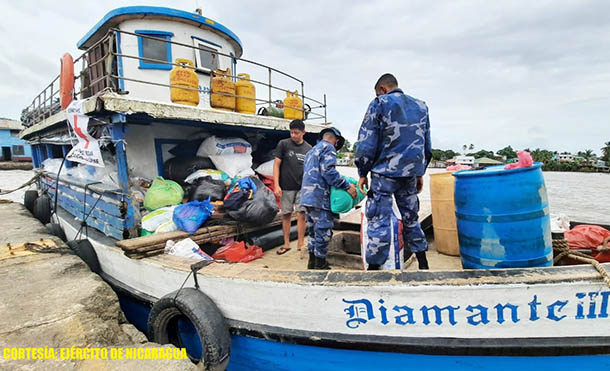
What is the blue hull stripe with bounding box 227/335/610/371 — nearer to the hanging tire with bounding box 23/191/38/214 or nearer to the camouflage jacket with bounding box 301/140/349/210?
the camouflage jacket with bounding box 301/140/349/210

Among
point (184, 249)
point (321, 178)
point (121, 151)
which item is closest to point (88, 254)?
point (121, 151)

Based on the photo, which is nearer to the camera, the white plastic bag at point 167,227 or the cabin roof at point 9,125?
the white plastic bag at point 167,227

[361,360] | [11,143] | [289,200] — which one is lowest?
[361,360]

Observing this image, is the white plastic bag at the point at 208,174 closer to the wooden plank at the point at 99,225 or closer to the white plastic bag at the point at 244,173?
the white plastic bag at the point at 244,173

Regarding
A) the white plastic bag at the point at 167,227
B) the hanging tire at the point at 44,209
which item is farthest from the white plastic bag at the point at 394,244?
the hanging tire at the point at 44,209

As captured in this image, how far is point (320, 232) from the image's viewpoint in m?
3.05

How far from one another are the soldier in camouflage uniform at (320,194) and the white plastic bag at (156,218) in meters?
1.42

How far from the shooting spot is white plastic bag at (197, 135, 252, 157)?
453cm

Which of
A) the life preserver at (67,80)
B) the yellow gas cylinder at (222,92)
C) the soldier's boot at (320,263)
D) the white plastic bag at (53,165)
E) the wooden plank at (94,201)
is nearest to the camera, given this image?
the soldier's boot at (320,263)

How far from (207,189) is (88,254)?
161 centimetres

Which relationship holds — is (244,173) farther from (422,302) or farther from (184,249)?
(422,302)

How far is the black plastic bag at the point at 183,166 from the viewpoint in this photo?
14.6 ft

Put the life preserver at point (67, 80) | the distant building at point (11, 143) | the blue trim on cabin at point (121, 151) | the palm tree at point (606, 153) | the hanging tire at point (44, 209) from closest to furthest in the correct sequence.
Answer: the blue trim on cabin at point (121, 151) < the life preserver at point (67, 80) < the hanging tire at point (44, 209) < the distant building at point (11, 143) < the palm tree at point (606, 153)

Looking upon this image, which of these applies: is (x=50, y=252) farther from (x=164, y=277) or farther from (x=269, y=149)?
(x=269, y=149)
